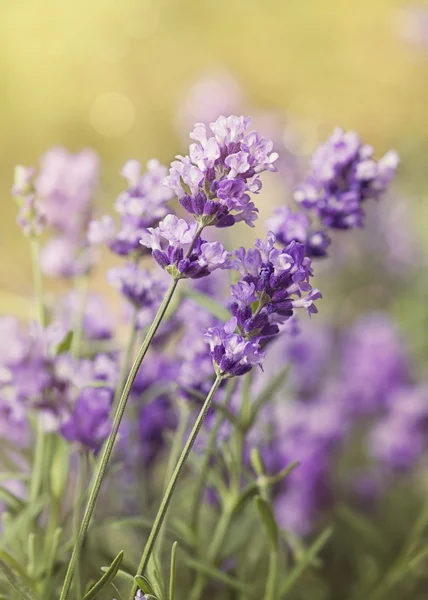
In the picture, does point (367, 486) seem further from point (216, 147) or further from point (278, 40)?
point (278, 40)

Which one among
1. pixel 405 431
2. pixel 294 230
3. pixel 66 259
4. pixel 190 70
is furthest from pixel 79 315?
pixel 190 70

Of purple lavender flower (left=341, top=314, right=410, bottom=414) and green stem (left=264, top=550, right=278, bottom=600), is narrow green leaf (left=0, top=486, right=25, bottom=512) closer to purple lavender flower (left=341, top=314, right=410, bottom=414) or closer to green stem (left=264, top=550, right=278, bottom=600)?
green stem (left=264, top=550, right=278, bottom=600)

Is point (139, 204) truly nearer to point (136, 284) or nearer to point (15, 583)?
point (136, 284)

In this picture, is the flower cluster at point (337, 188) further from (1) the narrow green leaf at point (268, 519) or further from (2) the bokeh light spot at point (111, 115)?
(2) the bokeh light spot at point (111, 115)

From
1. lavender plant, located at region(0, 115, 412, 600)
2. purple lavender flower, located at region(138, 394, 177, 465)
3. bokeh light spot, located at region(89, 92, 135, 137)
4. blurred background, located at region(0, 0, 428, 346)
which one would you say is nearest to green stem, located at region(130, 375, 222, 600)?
lavender plant, located at region(0, 115, 412, 600)

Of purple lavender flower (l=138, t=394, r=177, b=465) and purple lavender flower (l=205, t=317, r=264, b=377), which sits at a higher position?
purple lavender flower (l=138, t=394, r=177, b=465)

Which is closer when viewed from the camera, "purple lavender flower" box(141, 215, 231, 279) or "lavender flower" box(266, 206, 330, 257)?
"purple lavender flower" box(141, 215, 231, 279)

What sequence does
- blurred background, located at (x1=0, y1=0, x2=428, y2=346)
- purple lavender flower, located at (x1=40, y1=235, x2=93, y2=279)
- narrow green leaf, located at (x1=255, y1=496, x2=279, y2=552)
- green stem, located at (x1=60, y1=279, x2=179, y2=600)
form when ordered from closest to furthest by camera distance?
green stem, located at (x1=60, y1=279, x2=179, y2=600) → narrow green leaf, located at (x1=255, y1=496, x2=279, y2=552) → purple lavender flower, located at (x1=40, y1=235, x2=93, y2=279) → blurred background, located at (x1=0, y1=0, x2=428, y2=346)
